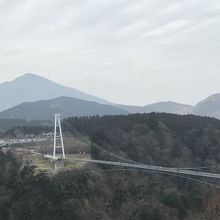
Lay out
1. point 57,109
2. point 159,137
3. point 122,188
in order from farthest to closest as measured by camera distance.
→ point 57,109, point 159,137, point 122,188

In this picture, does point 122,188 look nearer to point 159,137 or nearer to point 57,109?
point 159,137

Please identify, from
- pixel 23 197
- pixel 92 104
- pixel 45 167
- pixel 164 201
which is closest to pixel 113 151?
pixel 45 167

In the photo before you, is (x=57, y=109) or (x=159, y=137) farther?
(x=57, y=109)

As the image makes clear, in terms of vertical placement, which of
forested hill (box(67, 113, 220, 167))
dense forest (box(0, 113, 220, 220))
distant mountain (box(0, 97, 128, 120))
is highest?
distant mountain (box(0, 97, 128, 120))

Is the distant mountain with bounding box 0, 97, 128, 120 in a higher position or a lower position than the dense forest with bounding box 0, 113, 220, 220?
higher

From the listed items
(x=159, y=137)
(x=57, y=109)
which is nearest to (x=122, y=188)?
(x=159, y=137)

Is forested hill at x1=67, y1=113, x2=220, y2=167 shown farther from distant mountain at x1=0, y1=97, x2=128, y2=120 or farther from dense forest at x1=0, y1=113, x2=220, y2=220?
distant mountain at x1=0, y1=97, x2=128, y2=120

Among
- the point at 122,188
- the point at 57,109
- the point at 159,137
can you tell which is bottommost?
the point at 122,188

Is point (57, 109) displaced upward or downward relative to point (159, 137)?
upward

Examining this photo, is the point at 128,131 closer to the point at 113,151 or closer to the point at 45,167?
the point at 113,151

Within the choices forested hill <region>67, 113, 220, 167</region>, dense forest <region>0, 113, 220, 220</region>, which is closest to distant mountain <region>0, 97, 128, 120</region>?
forested hill <region>67, 113, 220, 167</region>
